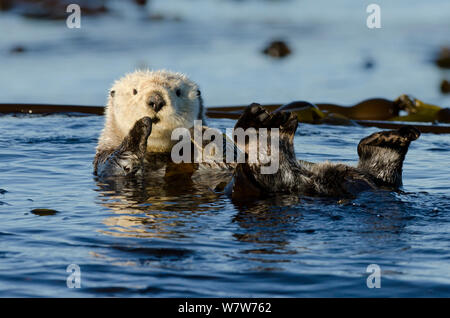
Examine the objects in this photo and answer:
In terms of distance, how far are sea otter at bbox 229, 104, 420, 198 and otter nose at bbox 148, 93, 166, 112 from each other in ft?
3.08

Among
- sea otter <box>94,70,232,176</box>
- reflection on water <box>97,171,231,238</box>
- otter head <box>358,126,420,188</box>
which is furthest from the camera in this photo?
sea otter <box>94,70,232,176</box>

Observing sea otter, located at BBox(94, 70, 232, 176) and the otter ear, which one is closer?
the otter ear

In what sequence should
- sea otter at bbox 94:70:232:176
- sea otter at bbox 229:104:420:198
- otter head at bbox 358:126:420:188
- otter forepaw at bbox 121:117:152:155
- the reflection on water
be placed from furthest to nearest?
sea otter at bbox 94:70:232:176
otter forepaw at bbox 121:117:152:155
otter head at bbox 358:126:420:188
sea otter at bbox 229:104:420:198
the reflection on water

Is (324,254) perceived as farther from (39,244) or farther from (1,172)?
(1,172)

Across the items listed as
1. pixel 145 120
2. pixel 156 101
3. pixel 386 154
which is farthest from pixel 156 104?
pixel 386 154

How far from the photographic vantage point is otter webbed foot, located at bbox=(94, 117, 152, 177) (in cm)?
555

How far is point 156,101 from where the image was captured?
18.4 ft

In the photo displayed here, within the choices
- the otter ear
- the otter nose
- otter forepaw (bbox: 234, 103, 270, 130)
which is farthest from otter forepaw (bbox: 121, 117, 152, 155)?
the otter ear

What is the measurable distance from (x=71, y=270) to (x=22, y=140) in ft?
13.9

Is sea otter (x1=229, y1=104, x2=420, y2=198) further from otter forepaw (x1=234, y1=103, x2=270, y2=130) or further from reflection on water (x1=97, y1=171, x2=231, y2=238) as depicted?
reflection on water (x1=97, y1=171, x2=231, y2=238)

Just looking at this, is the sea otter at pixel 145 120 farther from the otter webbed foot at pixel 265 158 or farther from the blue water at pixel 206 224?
the otter webbed foot at pixel 265 158

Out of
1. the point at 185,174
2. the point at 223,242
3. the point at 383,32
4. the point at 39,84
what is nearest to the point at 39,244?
the point at 223,242

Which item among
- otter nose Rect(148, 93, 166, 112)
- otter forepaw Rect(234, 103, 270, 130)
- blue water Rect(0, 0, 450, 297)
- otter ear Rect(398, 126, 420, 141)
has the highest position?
otter nose Rect(148, 93, 166, 112)

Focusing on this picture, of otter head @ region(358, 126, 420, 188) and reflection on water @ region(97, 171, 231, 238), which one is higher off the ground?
otter head @ region(358, 126, 420, 188)
